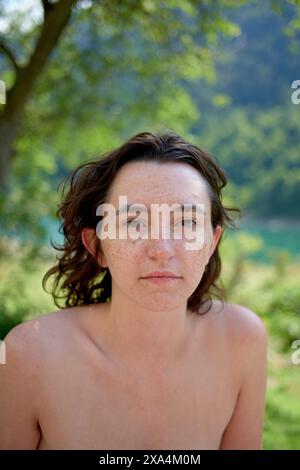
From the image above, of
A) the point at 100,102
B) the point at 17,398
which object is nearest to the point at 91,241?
the point at 17,398

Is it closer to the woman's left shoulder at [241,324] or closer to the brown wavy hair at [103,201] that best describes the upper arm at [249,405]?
the woman's left shoulder at [241,324]

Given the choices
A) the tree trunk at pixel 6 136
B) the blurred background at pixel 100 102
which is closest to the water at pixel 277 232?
the blurred background at pixel 100 102

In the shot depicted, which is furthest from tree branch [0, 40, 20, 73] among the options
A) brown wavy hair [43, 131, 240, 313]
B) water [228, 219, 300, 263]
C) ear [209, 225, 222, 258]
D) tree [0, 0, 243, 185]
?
water [228, 219, 300, 263]

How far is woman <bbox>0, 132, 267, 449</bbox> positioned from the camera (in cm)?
144

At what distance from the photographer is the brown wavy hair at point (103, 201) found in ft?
5.08

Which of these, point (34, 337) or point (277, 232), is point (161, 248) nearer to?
point (34, 337)

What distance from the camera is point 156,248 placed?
1.39 metres

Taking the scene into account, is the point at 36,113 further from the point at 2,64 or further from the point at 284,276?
the point at 284,276

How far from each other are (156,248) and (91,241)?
0.35m

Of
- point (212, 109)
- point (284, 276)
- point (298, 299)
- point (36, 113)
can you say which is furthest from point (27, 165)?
point (212, 109)

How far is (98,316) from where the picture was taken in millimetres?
1640

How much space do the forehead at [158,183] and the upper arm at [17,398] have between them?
1.56ft

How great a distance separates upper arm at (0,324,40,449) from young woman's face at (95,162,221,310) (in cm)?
32
